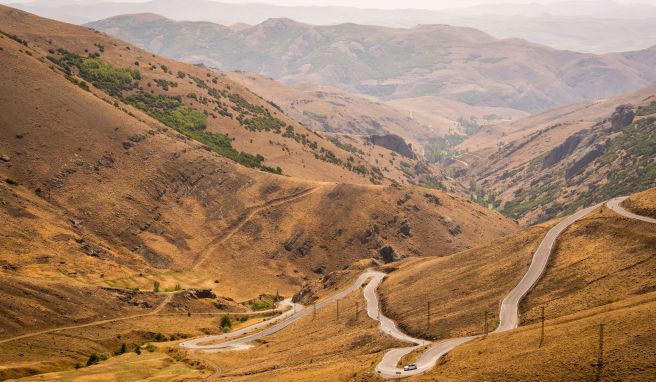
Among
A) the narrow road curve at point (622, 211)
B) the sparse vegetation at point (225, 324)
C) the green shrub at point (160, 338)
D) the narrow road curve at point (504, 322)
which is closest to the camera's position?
the narrow road curve at point (504, 322)

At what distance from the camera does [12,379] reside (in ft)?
346

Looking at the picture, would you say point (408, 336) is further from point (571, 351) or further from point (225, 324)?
point (225, 324)

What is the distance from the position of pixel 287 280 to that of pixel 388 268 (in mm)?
33603

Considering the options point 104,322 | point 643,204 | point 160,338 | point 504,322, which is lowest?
point 160,338

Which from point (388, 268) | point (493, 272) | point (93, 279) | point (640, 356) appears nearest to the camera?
point (640, 356)

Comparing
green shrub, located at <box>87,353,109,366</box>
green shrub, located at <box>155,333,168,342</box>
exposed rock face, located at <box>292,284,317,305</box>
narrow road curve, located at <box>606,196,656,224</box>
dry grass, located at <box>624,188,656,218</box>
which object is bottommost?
exposed rock face, located at <box>292,284,317,305</box>

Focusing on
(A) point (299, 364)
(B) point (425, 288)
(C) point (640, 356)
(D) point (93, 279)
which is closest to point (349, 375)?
(A) point (299, 364)

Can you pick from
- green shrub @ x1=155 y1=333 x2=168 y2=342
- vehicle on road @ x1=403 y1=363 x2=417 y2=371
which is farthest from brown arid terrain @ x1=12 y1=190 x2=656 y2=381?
green shrub @ x1=155 y1=333 x2=168 y2=342

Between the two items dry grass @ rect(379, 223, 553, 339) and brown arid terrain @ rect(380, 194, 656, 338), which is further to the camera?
dry grass @ rect(379, 223, 553, 339)

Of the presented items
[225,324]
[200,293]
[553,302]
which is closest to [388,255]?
[200,293]

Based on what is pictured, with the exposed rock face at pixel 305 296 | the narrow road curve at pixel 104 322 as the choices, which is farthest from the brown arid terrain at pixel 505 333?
the exposed rock face at pixel 305 296

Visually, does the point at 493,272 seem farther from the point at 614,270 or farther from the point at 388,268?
the point at 388,268

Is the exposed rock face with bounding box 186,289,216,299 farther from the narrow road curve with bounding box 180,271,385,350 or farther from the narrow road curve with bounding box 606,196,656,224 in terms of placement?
the narrow road curve with bounding box 606,196,656,224

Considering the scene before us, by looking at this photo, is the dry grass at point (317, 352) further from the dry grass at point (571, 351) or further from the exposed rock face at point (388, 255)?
the exposed rock face at point (388, 255)
